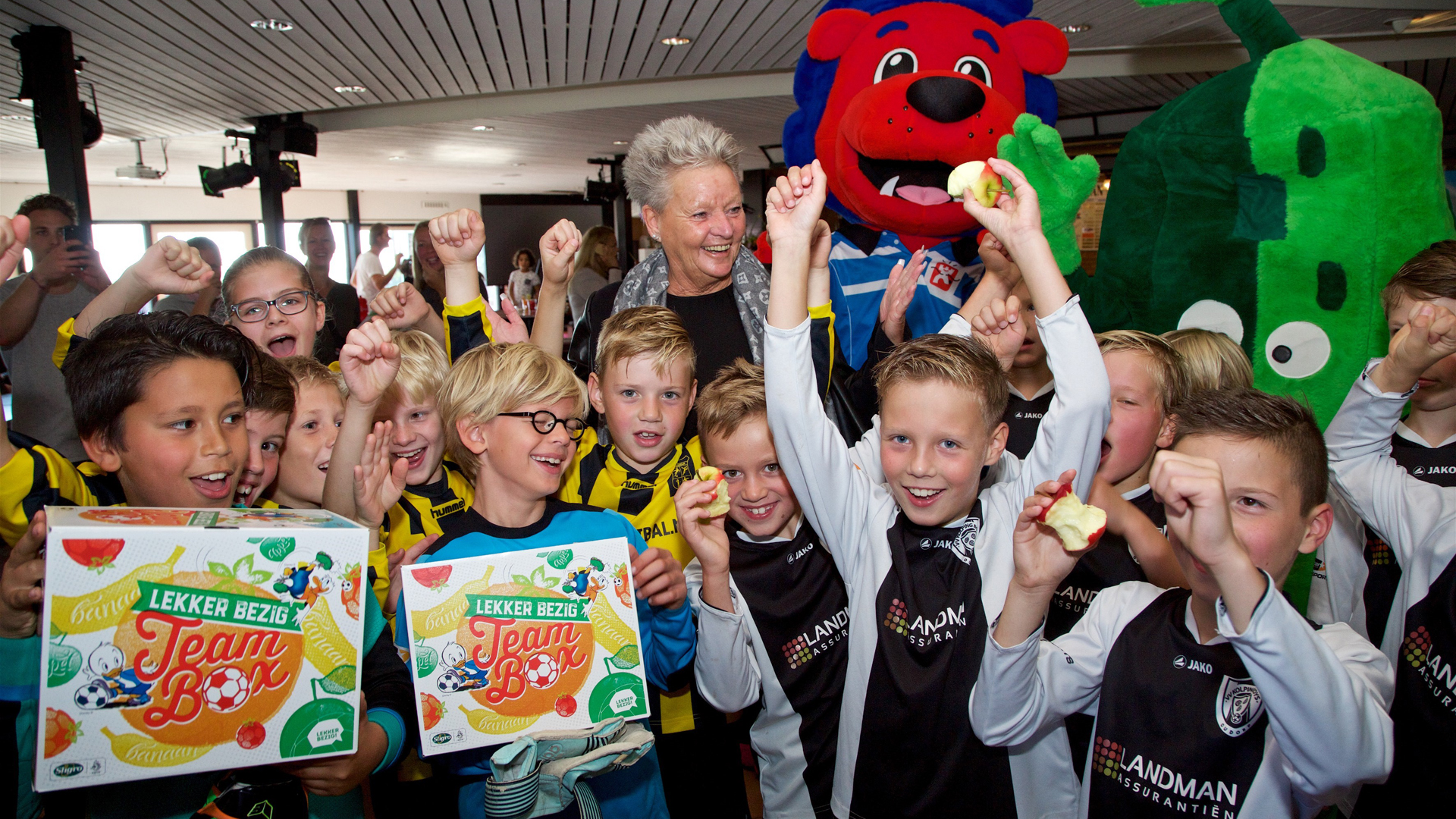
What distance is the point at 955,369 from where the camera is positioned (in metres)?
1.58

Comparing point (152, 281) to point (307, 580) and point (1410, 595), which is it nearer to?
point (307, 580)

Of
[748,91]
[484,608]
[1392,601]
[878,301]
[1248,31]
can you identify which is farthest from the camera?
[748,91]

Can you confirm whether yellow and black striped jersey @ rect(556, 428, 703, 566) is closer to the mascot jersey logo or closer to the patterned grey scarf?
the patterned grey scarf

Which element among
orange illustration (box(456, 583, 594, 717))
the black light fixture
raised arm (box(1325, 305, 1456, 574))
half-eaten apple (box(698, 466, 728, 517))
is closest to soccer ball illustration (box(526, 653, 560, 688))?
orange illustration (box(456, 583, 594, 717))

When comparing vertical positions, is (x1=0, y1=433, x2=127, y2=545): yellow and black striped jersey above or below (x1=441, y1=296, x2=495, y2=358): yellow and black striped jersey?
below

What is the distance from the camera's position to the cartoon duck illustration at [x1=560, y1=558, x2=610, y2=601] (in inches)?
57.9

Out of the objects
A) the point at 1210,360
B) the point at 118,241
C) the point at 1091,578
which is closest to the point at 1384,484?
the point at 1210,360

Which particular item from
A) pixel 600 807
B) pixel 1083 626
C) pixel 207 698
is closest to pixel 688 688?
pixel 600 807

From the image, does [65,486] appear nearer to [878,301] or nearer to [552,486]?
[552,486]

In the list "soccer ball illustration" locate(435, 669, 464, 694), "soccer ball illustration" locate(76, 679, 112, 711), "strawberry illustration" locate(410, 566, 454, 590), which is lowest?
"soccer ball illustration" locate(435, 669, 464, 694)

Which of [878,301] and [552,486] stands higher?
[878,301]

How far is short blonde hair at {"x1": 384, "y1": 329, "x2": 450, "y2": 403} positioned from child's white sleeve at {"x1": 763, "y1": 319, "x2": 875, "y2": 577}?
81 centimetres

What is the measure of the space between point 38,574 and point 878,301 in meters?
2.08

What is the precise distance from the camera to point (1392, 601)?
6.20ft
